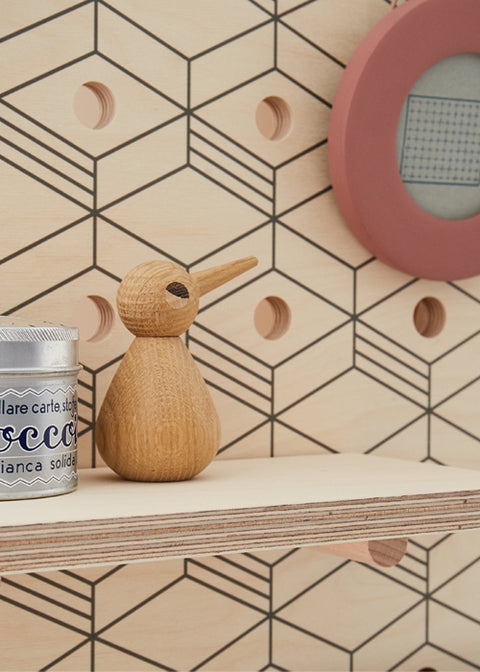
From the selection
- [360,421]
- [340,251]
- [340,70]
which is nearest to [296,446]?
[360,421]

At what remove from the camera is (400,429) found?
87 cm

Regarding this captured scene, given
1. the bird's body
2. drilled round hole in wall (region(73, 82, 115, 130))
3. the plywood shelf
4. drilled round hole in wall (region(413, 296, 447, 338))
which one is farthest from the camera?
drilled round hole in wall (region(413, 296, 447, 338))

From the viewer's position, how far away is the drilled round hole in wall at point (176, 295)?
26.1 inches

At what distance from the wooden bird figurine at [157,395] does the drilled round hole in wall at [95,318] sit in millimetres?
73

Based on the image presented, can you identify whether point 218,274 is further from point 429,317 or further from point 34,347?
point 429,317

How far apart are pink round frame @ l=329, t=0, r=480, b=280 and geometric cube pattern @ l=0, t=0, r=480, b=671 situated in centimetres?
4

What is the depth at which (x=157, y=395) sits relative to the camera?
651mm

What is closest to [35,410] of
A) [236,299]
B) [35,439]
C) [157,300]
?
[35,439]

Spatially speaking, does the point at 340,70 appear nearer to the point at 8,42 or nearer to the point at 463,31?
the point at 463,31

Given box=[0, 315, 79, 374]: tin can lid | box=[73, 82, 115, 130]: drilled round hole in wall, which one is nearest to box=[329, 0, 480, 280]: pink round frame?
box=[73, 82, 115, 130]: drilled round hole in wall

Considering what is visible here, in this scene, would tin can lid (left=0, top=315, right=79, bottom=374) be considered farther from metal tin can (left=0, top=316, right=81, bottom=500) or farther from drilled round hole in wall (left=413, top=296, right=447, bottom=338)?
drilled round hole in wall (left=413, top=296, right=447, bottom=338)

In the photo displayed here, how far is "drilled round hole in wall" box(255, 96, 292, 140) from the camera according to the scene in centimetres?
82

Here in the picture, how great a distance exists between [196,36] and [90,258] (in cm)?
21

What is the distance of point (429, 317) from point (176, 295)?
1.09 ft
